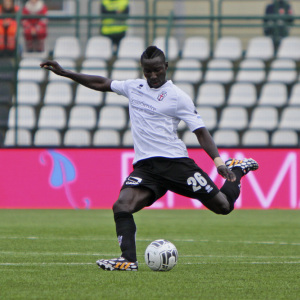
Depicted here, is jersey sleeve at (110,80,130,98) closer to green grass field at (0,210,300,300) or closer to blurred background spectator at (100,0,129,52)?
green grass field at (0,210,300,300)

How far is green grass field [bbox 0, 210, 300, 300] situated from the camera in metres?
6.38

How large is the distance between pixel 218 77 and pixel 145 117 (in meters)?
12.3

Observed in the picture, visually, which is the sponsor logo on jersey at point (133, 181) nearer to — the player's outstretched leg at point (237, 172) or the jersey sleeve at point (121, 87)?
the jersey sleeve at point (121, 87)

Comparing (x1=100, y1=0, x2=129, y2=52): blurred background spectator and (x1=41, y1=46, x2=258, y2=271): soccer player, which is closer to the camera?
(x1=41, y1=46, x2=258, y2=271): soccer player

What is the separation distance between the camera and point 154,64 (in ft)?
25.1

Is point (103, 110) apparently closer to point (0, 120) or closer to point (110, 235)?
point (0, 120)

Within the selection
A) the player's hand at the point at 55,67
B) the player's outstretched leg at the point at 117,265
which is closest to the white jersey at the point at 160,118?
the player's hand at the point at 55,67

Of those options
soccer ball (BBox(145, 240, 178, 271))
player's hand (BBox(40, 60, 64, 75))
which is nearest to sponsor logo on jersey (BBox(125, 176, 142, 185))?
soccer ball (BBox(145, 240, 178, 271))

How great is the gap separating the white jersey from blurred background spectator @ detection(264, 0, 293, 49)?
1223cm

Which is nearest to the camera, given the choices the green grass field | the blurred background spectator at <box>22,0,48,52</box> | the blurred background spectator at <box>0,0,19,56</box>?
the green grass field

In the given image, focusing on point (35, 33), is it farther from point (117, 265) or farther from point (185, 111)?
point (117, 265)

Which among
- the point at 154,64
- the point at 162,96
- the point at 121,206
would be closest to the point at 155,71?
the point at 154,64

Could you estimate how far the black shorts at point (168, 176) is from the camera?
7922mm

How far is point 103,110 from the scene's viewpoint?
1909cm
